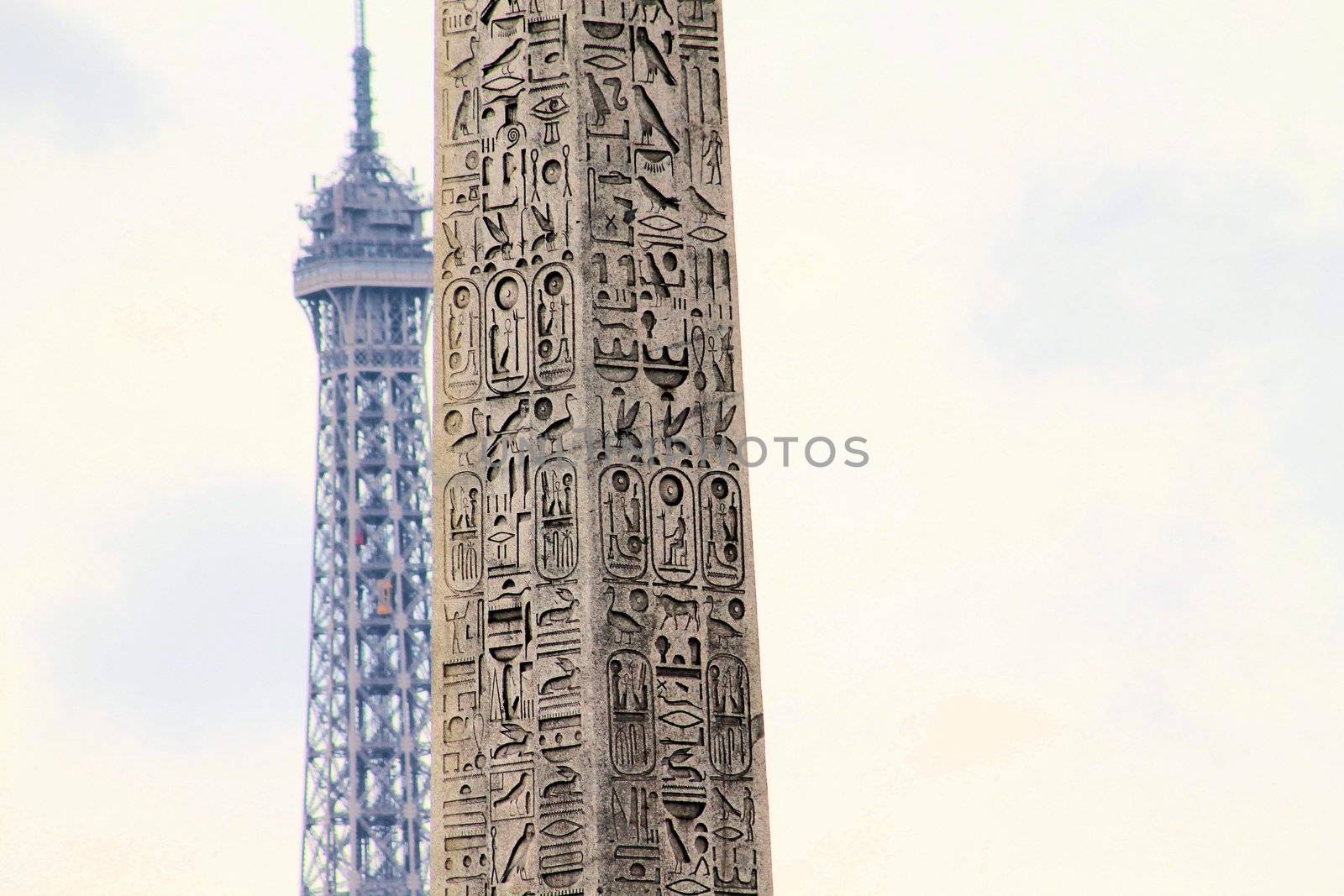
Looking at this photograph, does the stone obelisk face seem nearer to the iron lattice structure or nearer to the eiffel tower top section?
the iron lattice structure

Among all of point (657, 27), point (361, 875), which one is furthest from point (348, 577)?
point (657, 27)

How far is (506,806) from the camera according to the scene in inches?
667

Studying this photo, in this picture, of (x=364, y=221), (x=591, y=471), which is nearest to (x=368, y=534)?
(x=364, y=221)

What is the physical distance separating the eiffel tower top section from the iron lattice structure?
0.06m

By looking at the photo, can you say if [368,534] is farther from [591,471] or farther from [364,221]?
[591,471]

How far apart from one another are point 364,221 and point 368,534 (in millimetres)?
12117

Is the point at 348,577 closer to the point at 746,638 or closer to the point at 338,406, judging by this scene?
the point at 338,406

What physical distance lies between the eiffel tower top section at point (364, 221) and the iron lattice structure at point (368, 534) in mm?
58

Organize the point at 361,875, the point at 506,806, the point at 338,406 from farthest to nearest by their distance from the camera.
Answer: the point at 338,406 < the point at 361,875 < the point at 506,806

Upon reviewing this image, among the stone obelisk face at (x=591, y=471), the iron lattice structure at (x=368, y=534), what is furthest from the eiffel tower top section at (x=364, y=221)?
the stone obelisk face at (x=591, y=471)

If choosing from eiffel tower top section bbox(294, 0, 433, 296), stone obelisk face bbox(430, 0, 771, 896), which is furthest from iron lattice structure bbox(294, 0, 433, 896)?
stone obelisk face bbox(430, 0, 771, 896)

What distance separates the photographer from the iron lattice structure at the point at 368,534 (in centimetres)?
10956

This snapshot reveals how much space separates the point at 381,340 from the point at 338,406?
2.68 meters

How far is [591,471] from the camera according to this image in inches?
675
